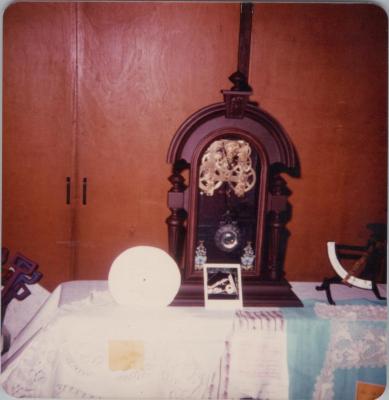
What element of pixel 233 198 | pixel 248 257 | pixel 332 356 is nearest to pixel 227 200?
pixel 233 198

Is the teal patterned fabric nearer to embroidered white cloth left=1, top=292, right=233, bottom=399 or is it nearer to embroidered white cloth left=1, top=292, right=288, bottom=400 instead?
embroidered white cloth left=1, top=292, right=288, bottom=400

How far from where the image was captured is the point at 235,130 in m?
1.61

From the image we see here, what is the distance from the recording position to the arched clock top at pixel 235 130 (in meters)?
1.59

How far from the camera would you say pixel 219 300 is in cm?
161

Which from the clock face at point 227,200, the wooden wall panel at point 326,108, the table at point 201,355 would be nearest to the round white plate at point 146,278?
the table at point 201,355

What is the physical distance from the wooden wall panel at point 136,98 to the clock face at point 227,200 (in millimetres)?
421

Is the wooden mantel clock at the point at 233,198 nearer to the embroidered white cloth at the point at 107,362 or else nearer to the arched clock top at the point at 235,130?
the arched clock top at the point at 235,130

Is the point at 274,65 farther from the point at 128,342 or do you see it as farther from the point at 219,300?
the point at 128,342

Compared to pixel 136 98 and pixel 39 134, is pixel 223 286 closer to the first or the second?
pixel 136 98

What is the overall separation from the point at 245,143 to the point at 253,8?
2.38 feet

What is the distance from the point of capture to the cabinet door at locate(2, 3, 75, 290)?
192 cm

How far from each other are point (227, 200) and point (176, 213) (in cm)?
22

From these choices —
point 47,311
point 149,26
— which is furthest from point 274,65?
point 47,311

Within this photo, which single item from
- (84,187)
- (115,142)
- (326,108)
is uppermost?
(326,108)
